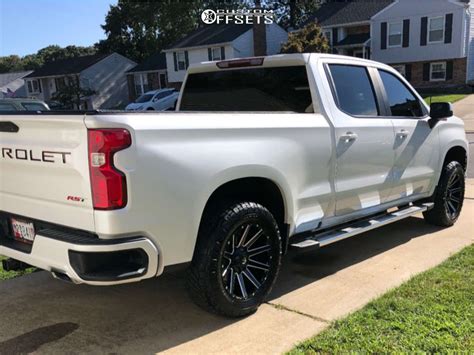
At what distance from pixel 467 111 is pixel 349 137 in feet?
65.7

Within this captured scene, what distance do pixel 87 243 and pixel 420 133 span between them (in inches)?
155

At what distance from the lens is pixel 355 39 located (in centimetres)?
3628

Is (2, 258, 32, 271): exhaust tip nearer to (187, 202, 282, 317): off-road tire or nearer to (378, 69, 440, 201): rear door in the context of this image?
(187, 202, 282, 317): off-road tire

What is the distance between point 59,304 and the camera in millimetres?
4203

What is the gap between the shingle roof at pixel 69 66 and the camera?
4938cm

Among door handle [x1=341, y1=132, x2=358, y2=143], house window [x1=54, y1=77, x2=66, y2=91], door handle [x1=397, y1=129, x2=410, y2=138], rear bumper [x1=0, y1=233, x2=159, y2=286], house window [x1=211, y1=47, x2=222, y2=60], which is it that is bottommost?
rear bumper [x1=0, y1=233, x2=159, y2=286]

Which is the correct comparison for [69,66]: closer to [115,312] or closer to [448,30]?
[448,30]

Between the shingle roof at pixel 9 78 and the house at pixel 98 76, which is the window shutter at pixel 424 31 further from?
the shingle roof at pixel 9 78

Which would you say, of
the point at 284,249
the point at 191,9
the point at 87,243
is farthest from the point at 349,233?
the point at 191,9

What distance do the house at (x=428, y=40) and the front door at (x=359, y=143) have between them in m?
29.9

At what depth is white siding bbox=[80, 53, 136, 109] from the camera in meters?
49.0

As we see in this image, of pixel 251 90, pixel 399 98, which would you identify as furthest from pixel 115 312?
pixel 399 98

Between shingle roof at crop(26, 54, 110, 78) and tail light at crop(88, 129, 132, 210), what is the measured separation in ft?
159

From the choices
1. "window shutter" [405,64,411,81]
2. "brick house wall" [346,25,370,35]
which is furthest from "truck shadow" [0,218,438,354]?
"brick house wall" [346,25,370,35]
